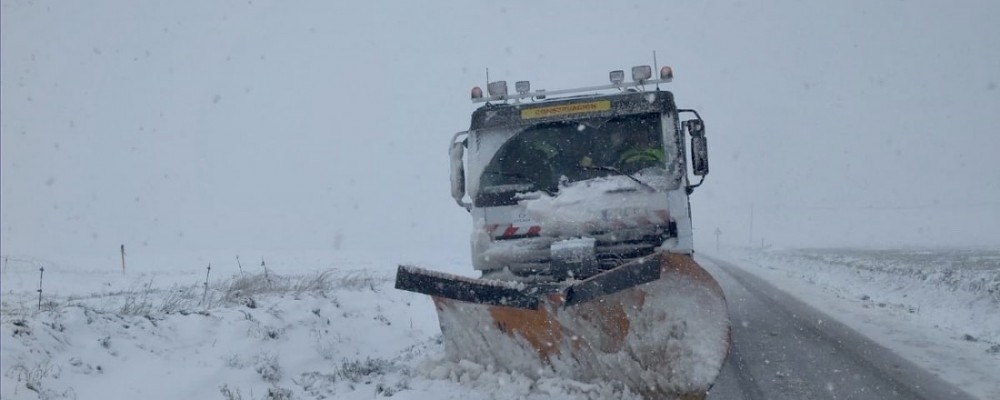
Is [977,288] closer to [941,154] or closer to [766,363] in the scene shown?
[766,363]

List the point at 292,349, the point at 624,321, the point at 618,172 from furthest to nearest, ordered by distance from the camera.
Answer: the point at 292,349 < the point at 618,172 < the point at 624,321

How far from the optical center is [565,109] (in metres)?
6.98

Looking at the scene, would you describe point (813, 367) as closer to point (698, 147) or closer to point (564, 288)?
point (698, 147)

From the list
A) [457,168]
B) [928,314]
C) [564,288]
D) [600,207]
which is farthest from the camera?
[928,314]

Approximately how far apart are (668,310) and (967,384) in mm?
2628

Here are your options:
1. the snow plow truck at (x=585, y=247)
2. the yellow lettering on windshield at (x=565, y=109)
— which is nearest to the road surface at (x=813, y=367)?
the snow plow truck at (x=585, y=247)

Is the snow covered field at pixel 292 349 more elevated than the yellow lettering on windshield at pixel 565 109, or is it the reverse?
the yellow lettering on windshield at pixel 565 109

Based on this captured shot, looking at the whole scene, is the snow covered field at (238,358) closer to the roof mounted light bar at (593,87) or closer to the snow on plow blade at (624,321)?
the snow on plow blade at (624,321)

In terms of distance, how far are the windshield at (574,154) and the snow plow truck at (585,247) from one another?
0.04 ft

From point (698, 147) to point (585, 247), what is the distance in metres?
1.61

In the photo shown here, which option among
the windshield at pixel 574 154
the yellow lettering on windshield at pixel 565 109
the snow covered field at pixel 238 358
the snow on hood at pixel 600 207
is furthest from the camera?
the yellow lettering on windshield at pixel 565 109

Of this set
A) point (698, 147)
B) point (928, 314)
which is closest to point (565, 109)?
point (698, 147)

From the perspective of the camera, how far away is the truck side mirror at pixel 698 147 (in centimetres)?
659

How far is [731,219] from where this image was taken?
4018 inches
